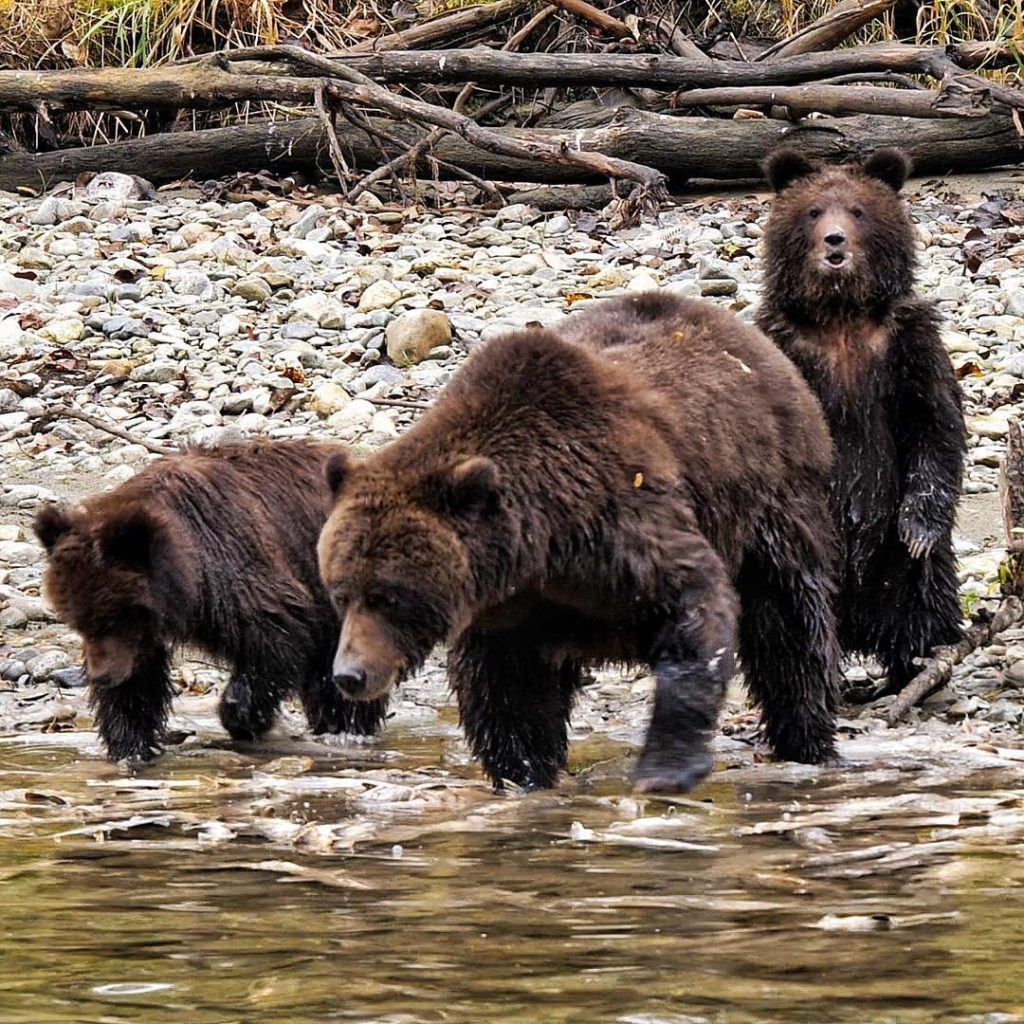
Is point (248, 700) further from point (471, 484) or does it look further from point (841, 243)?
point (841, 243)

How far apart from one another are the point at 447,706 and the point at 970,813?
118 inches

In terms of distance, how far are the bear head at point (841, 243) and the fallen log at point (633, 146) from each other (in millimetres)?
6479

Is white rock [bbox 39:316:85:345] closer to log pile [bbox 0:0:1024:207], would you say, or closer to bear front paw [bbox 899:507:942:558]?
log pile [bbox 0:0:1024:207]

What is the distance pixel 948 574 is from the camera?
25.6 feet

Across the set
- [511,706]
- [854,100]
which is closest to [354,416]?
[511,706]

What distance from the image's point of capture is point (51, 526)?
6.77 metres

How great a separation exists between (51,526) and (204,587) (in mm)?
587

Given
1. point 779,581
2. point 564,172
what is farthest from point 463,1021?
point 564,172

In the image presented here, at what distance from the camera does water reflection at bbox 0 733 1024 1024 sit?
12.4 ft

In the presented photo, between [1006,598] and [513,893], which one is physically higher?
[1006,598]

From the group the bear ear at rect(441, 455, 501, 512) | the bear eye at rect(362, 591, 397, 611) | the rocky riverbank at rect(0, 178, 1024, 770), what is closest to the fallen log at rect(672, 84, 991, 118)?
the rocky riverbank at rect(0, 178, 1024, 770)

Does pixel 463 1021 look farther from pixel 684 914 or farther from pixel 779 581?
pixel 779 581

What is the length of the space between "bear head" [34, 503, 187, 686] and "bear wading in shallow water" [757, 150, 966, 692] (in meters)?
2.53

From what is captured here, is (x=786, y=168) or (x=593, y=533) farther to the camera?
(x=786, y=168)
